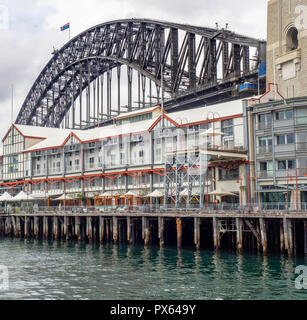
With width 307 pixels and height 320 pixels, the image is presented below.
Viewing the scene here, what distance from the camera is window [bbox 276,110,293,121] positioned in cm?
6091

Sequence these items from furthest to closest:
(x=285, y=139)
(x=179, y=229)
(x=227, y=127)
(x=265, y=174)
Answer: (x=227, y=127)
(x=265, y=174)
(x=285, y=139)
(x=179, y=229)

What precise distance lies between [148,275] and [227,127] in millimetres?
31633

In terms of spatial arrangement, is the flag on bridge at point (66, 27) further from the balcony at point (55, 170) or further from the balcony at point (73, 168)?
the balcony at point (73, 168)

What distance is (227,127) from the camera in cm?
6962

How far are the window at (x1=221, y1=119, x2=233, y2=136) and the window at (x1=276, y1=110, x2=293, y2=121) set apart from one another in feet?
26.8

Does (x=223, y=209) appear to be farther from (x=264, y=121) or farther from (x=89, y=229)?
(x=89, y=229)

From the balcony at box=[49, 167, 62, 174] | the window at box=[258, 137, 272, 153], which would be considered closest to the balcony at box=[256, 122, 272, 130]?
the window at box=[258, 137, 272, 153]

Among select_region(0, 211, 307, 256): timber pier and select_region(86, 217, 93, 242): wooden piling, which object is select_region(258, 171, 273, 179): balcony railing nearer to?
select_region(0, 211, 307, 256): timber pier

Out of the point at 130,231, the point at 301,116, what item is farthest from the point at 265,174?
the point at 130,231
